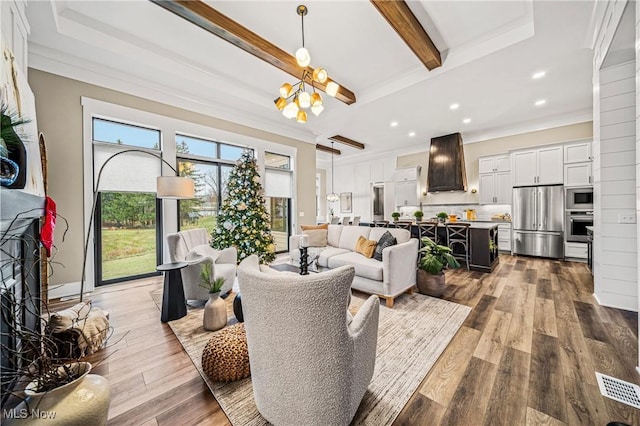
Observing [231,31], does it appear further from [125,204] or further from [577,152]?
[577,152]

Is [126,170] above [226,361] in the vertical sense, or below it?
above

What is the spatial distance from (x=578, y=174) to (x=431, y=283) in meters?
4.88

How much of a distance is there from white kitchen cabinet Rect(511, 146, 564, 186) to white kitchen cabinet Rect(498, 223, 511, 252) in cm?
109

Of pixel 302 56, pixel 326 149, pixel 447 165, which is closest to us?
pixel 302 56

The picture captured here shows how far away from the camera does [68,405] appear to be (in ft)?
3.23

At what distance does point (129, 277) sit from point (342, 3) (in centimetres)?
493

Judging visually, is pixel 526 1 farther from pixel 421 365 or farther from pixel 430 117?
pixel 421 365

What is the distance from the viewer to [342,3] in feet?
8.51

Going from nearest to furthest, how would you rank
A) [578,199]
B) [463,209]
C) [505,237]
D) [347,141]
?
[578,199], [505,237], [463,209], [347,141]

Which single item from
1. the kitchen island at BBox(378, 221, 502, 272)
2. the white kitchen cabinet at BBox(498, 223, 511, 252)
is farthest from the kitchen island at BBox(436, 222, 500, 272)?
the white kitchen cabinet at BBox(498, 223, 511, 252)

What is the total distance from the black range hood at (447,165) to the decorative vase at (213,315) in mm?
6644

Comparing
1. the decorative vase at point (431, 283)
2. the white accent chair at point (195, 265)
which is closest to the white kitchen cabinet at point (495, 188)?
the decorative vase at point (431, 283)

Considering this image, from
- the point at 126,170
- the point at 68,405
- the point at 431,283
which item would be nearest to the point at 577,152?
the point at 431,283

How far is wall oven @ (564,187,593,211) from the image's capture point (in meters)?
4.93
